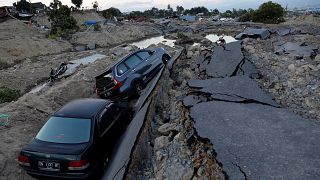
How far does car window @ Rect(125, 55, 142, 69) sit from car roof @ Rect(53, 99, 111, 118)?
370cm

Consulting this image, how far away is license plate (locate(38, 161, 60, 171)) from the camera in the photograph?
19.4 feet

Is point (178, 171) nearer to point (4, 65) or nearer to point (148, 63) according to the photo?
point (148, 63)

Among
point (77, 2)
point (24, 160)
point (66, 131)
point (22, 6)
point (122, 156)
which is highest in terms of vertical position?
point (77, 2)

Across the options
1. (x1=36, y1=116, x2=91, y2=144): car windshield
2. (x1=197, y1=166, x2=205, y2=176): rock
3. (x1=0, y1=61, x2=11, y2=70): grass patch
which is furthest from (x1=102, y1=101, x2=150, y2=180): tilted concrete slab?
(x1=0, y1=61, x2=11, y2=70): grass patch

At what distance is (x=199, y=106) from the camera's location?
7.66 meters

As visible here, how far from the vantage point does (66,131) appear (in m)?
6.59

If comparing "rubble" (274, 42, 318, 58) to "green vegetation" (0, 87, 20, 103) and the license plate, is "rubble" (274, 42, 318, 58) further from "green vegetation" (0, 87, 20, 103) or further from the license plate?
"green vegetation" (0, 87, 20, 103)

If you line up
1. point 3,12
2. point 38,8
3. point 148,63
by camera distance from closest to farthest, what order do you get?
point 148,63 → point 3,12 → point 38,8

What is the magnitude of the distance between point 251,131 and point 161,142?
1.89 metres

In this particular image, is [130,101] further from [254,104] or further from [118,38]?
[118,38]

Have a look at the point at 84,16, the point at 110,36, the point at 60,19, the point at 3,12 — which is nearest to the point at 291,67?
the point at 110,36

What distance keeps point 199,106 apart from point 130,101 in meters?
4.16

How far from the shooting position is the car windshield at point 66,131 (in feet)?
20.9

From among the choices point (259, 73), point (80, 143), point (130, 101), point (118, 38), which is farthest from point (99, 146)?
point (118, 38)
